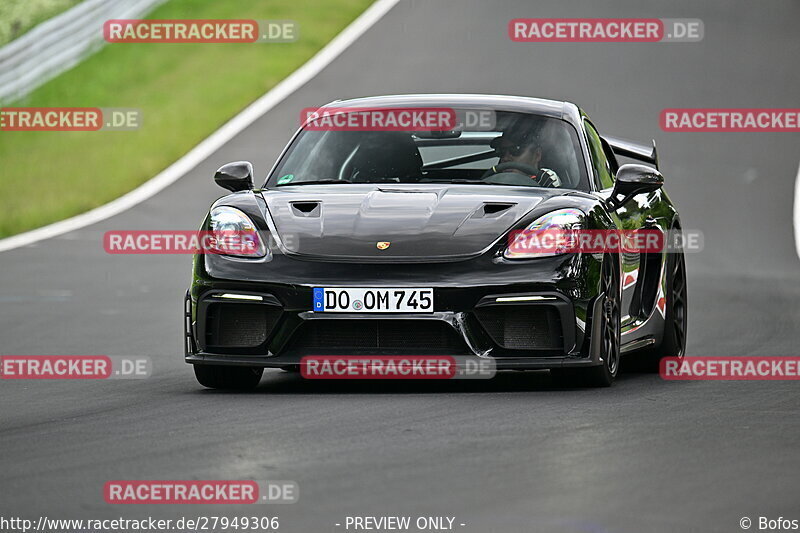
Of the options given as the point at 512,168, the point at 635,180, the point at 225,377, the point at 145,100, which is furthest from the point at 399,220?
the point at 145,100

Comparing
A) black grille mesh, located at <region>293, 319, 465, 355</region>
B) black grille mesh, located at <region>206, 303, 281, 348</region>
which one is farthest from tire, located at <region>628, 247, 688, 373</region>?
black grille mesh, located at <region>206, 303, 281, 348</region>

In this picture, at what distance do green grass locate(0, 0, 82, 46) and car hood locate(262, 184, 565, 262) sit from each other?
74.9ft

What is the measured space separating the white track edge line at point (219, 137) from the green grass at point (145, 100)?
0.24 m

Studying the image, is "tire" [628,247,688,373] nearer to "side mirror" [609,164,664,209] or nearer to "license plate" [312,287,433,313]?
"side mirror" [609,164,664,209]

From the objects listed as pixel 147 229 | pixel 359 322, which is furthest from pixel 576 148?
pixel 147 229

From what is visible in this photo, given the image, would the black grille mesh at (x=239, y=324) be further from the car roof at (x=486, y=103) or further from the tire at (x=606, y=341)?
the car roof at (x=486, y=103)

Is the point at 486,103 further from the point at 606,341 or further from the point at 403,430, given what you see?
the point at 403,430

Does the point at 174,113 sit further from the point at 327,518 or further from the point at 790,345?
the point at 327,518

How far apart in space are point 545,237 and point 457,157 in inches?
55.8

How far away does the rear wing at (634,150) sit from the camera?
429 inches

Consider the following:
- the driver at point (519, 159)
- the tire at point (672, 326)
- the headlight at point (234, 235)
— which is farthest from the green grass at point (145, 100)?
the headlight at point (234, 235)

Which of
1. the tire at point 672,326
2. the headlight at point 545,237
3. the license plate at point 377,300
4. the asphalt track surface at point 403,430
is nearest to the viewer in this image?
the asphalt track surface at point 403,430

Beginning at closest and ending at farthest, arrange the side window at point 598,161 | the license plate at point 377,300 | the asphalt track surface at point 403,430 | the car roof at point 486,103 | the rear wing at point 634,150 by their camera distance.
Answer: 1. the asphalt track surface at point 403,430
2. the license plate at point 377,300
3. the side window at point 598,161
4. the car roof at point 486,103
5. the rear wing at point 634,150

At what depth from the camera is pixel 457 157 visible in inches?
359
